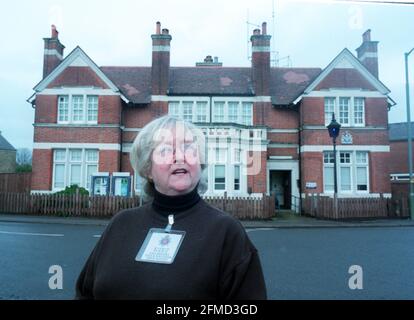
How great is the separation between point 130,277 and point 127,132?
1560 centimetres

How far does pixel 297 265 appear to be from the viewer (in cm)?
491

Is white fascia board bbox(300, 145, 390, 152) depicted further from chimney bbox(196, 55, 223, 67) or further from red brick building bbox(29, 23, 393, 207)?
chimney bbox(196, 55, 223, 67)

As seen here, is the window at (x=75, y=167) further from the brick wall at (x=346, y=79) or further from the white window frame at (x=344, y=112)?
the white window frame at (x=344, y=112)

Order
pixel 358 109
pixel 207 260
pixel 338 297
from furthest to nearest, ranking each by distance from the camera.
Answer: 1. pixel 358 109
2. pixel 338 297
3. pixel 207 260

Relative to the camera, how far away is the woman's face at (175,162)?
1376 millimetres

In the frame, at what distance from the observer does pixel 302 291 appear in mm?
3527

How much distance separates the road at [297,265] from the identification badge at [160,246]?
2.46 metres

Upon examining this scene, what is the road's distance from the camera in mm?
3430

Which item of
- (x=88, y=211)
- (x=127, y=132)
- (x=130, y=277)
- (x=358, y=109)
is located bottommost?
(x=88, y=211)

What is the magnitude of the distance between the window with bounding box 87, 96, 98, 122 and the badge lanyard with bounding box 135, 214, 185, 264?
15.6 meters

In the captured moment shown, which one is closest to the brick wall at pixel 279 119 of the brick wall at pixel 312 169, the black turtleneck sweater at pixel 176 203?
the brick wall at pixel 312 169

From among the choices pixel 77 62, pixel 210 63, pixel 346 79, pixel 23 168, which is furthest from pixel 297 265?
pixel 210 63
